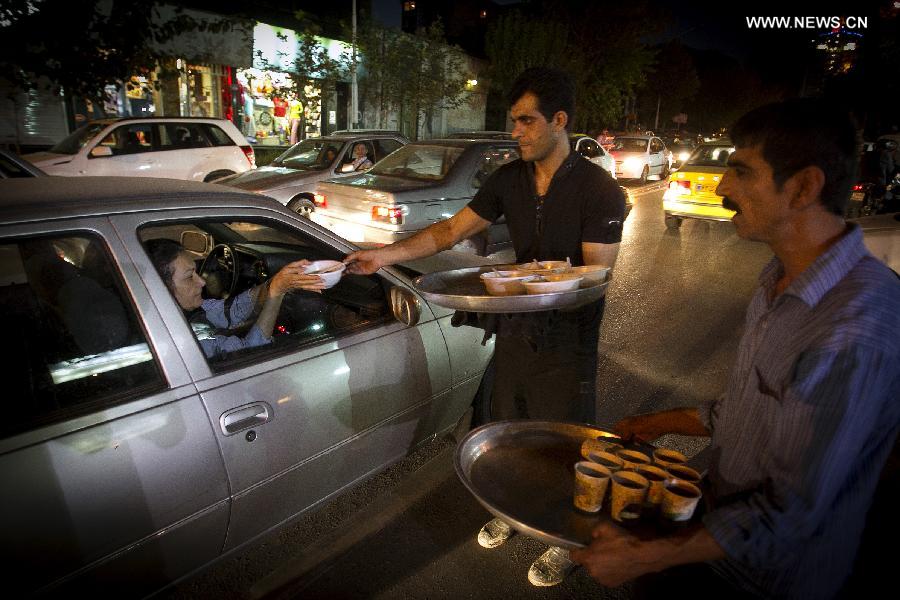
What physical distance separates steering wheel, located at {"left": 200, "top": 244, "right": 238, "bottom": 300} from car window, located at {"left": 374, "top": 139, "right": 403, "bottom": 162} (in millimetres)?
7503

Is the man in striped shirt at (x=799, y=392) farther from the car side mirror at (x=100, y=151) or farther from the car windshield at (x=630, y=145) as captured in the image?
the car windshield at (x=630, y=145)

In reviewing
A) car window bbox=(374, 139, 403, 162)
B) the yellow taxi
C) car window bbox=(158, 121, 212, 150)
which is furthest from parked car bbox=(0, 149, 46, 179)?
the yellow taxi

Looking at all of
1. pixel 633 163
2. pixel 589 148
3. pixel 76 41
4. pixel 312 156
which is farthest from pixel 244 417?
pixel 633 163

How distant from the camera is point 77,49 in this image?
34.1 feet

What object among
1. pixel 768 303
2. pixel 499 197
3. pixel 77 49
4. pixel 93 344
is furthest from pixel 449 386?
pixel 77 49

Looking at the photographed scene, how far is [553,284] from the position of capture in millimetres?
1961

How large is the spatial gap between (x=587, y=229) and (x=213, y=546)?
6.22 feet

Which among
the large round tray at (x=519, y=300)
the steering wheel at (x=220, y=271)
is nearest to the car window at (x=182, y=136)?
the steering wheel at (x=220, y=271)

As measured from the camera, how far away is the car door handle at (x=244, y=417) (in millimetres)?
2025

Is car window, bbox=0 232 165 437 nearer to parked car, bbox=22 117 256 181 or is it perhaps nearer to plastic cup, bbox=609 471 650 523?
plastic cup, bbox=609 471 650 523

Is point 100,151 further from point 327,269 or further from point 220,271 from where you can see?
point 327,269

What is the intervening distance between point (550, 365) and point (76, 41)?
11.8m

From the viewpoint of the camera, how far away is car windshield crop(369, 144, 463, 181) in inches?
291

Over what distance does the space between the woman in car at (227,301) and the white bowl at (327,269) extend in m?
0.02
